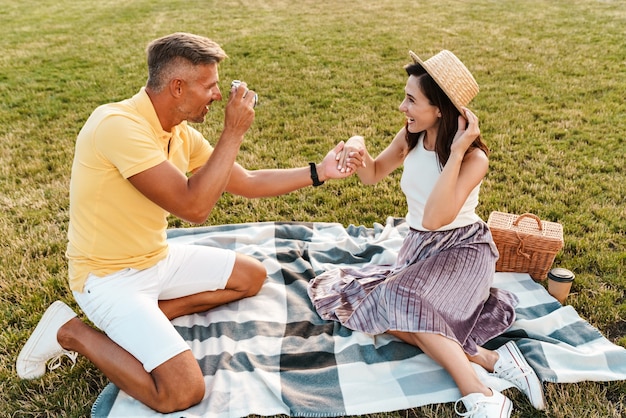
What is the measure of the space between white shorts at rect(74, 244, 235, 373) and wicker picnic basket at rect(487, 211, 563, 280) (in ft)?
6.97

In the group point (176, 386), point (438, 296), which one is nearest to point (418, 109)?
point (438, 296)

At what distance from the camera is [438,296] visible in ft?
10.8

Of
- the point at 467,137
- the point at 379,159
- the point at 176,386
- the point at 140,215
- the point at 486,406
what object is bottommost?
the point at 176,386

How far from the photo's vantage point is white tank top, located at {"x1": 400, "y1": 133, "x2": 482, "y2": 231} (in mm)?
3500

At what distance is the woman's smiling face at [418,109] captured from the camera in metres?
3.37

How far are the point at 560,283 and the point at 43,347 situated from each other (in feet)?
10.8

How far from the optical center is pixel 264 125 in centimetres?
732

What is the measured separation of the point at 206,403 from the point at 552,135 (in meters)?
5.25

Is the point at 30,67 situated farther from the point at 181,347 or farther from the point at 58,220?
the point at 181,347

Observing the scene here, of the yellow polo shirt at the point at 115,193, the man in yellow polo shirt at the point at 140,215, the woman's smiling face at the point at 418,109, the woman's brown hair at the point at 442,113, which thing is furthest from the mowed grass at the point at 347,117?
the woman's smiling face at the point at 418,109

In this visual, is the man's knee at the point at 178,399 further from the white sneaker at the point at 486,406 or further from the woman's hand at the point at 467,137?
the woman's hand at the point at 467,137

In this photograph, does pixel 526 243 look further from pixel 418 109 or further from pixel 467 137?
pixel 418 109

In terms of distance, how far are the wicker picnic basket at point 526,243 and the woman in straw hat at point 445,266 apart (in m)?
0.44

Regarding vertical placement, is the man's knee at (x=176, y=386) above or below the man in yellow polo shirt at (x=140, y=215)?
below
